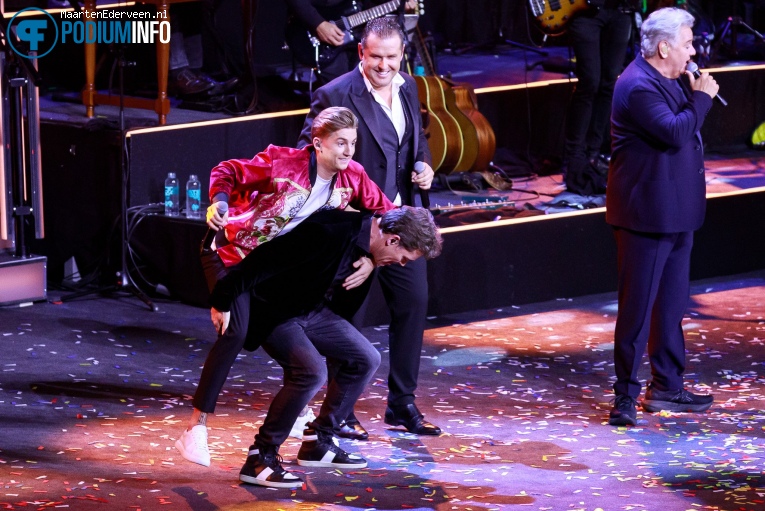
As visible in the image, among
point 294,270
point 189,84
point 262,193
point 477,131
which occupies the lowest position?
point 477,131

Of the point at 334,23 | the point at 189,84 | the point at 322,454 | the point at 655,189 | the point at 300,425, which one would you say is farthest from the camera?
the point at 189,84

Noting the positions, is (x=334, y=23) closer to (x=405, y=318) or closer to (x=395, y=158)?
(x=395, y=158)

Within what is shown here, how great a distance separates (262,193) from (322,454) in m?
1.02

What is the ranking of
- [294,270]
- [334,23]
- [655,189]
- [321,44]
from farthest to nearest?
[321,44]
[334,23]
[655,189]
[294,270]

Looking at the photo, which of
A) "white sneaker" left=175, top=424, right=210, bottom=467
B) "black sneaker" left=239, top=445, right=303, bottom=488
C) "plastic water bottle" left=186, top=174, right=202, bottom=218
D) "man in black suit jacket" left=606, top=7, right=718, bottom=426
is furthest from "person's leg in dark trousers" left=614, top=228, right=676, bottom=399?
"plastic water bottle" left=186, top=174, right=202, bottom=218

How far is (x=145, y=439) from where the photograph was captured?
17.7ft

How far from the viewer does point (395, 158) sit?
5609 mm

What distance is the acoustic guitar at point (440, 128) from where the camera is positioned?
29.9 feet

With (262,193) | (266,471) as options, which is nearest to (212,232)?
(262,193)

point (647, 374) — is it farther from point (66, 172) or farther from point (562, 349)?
point (66, 172)

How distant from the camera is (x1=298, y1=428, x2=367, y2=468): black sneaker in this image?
5082mm

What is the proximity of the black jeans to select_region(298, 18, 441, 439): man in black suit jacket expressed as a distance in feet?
11.7

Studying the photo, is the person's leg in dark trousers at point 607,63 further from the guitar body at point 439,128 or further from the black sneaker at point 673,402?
the black sneaker at point 673,402

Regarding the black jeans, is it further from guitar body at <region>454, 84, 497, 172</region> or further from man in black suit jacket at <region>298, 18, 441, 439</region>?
man in black suit jacket at <region>298, 18, 441, 439</region>
